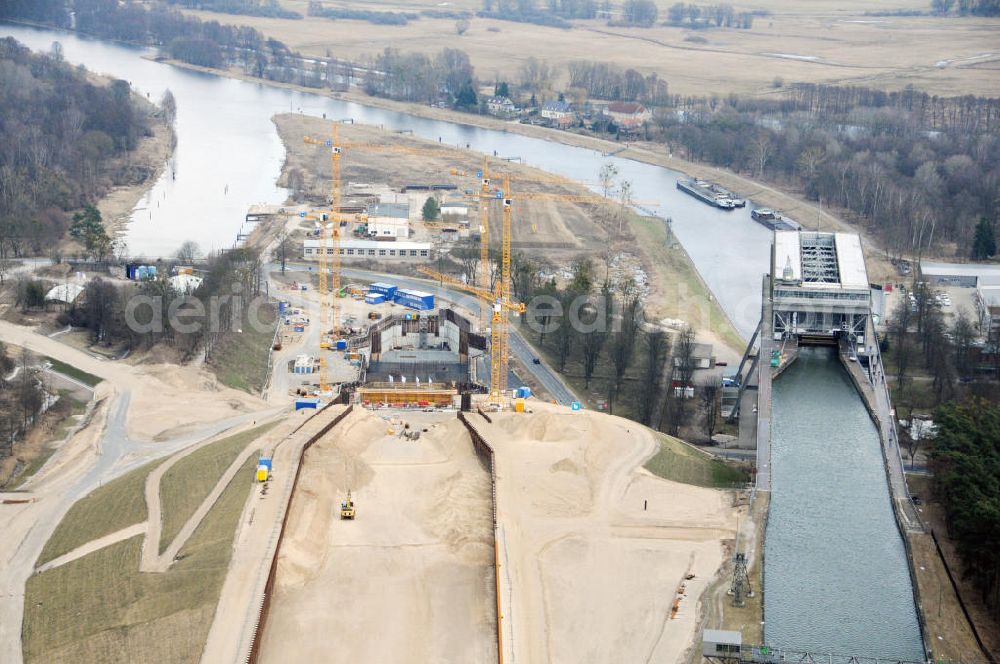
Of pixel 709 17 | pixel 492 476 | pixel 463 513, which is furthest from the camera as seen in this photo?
pixel 709 17

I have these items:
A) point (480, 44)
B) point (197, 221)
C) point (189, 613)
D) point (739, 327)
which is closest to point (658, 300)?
point (739, 327)

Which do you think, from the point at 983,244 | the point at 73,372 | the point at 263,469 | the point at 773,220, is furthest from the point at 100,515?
the point at 773,220

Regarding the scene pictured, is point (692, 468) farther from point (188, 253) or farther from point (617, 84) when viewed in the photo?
point (617, 84)

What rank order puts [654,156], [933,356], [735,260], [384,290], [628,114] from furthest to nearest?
[628,114] < [654,156] < [735,260] < [384,290] < [933,356]

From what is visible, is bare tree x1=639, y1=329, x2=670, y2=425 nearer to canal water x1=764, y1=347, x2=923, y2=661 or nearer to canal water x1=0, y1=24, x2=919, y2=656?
canal water x1=0, y1=24, x2=919, y2=656

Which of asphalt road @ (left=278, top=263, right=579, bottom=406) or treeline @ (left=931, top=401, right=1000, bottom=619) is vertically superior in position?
treeline @ (left=931, top=401, right=1000, bottom=619)

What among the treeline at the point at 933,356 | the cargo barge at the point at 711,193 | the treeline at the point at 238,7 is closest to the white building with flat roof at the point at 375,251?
the cargo barge at the point at 711,193

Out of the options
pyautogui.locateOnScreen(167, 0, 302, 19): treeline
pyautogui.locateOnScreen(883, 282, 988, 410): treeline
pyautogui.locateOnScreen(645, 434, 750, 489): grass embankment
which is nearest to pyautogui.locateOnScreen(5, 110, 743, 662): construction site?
pyautogui.locateOnScreen(645, 434, 750, 489): grass embankment
